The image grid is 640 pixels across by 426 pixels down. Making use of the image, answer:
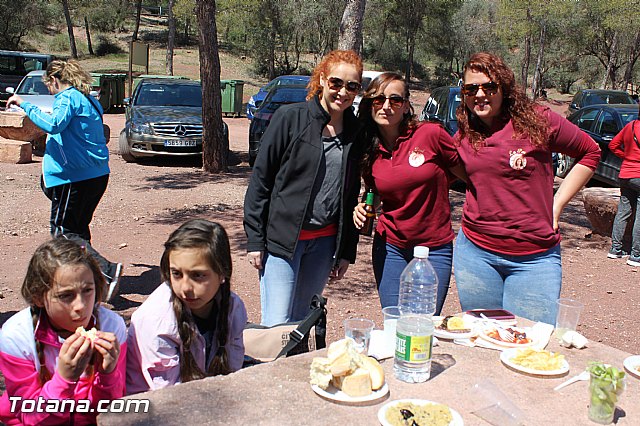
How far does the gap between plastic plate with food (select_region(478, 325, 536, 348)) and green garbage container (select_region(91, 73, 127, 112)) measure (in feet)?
74.4

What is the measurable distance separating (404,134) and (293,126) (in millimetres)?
601

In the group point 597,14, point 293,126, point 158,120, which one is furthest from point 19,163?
point 597,14

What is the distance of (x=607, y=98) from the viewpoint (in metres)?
22.2

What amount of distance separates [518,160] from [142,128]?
11.0 metres

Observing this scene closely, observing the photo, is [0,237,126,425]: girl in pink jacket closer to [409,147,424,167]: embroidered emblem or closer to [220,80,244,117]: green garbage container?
[409,147,424,167]: embroidered emblem

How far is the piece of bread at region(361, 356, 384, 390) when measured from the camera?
245cm

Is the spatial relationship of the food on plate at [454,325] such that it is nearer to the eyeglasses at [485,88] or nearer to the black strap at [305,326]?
the black strap at [305,326]

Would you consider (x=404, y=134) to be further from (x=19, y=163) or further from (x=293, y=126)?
(x=19, y=163)

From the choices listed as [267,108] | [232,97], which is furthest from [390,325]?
[232,97]

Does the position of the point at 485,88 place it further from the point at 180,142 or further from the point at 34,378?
the point at 180,142

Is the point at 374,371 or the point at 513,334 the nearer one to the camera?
the point at 374,371

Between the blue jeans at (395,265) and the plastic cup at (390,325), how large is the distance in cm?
62

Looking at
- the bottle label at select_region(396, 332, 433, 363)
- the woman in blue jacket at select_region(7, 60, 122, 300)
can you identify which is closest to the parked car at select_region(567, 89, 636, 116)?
the woman in blue jacket at select_region(7, 60, 122, 300)

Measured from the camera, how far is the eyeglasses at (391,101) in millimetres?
3422
